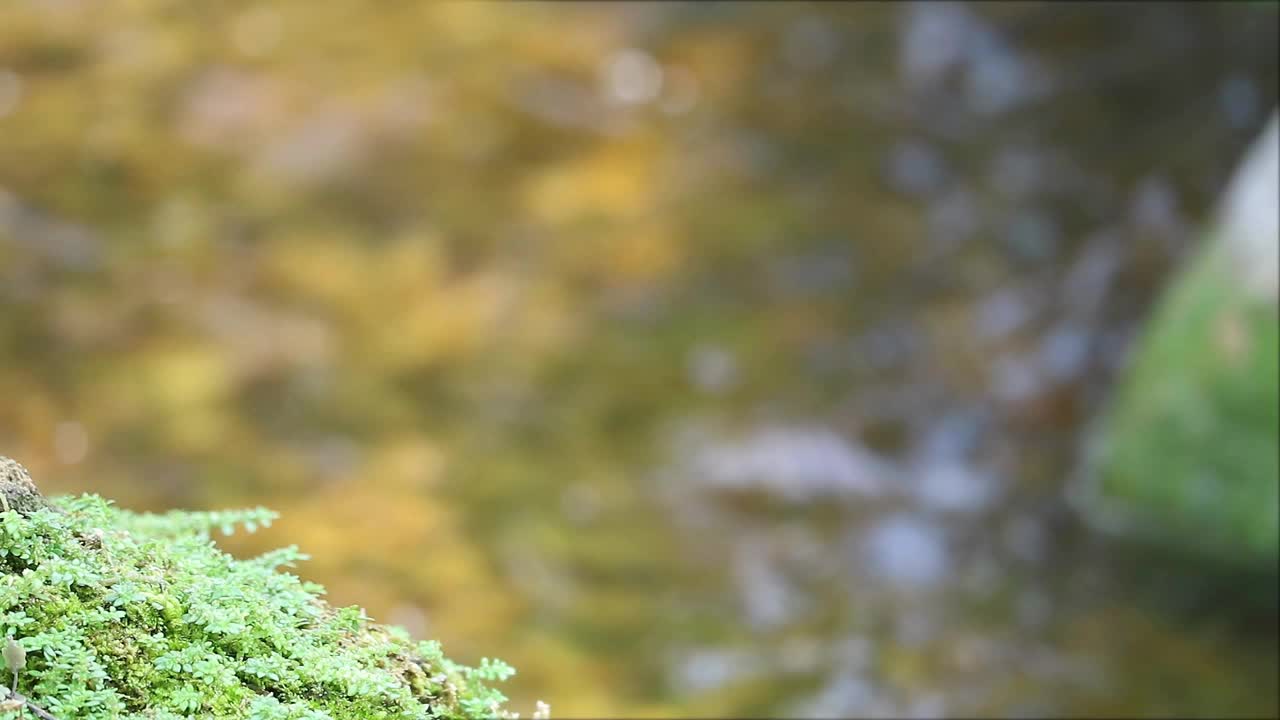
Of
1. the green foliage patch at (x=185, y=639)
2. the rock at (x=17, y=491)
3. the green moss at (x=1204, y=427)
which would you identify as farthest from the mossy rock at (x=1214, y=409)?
the rock at (x=17, y=491)

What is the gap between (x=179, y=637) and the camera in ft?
5.18

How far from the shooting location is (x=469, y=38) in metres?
6.82

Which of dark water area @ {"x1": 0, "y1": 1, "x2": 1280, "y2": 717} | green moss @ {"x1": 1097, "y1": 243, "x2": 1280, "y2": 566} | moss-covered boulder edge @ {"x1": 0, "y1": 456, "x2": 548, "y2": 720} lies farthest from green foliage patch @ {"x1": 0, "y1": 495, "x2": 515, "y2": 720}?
green moss @ {"x1": 1097, "y1": 243, "x2": 1280, "y2": 566}

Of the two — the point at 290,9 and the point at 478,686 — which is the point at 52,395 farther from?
the point at 478,686

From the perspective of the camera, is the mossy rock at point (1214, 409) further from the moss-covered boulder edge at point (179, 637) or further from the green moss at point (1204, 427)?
the moss-covered boulder edge at point (179, 637)

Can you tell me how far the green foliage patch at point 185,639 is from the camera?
1.47 m

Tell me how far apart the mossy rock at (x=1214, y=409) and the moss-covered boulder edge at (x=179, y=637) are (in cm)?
295

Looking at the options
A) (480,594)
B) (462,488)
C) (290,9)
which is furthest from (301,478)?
(290,9)

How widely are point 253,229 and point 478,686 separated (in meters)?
4.70

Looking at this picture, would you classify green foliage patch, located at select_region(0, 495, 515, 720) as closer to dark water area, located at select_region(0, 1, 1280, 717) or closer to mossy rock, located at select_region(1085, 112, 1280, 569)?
dark water area, located at select_region(0, 1, 1280, 717)

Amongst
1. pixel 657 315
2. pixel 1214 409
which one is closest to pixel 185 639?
pixel 1214 409

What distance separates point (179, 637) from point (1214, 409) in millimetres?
3528

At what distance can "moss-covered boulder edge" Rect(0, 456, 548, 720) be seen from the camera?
1.47 m

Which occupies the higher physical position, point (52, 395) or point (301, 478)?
point (52, 395)
